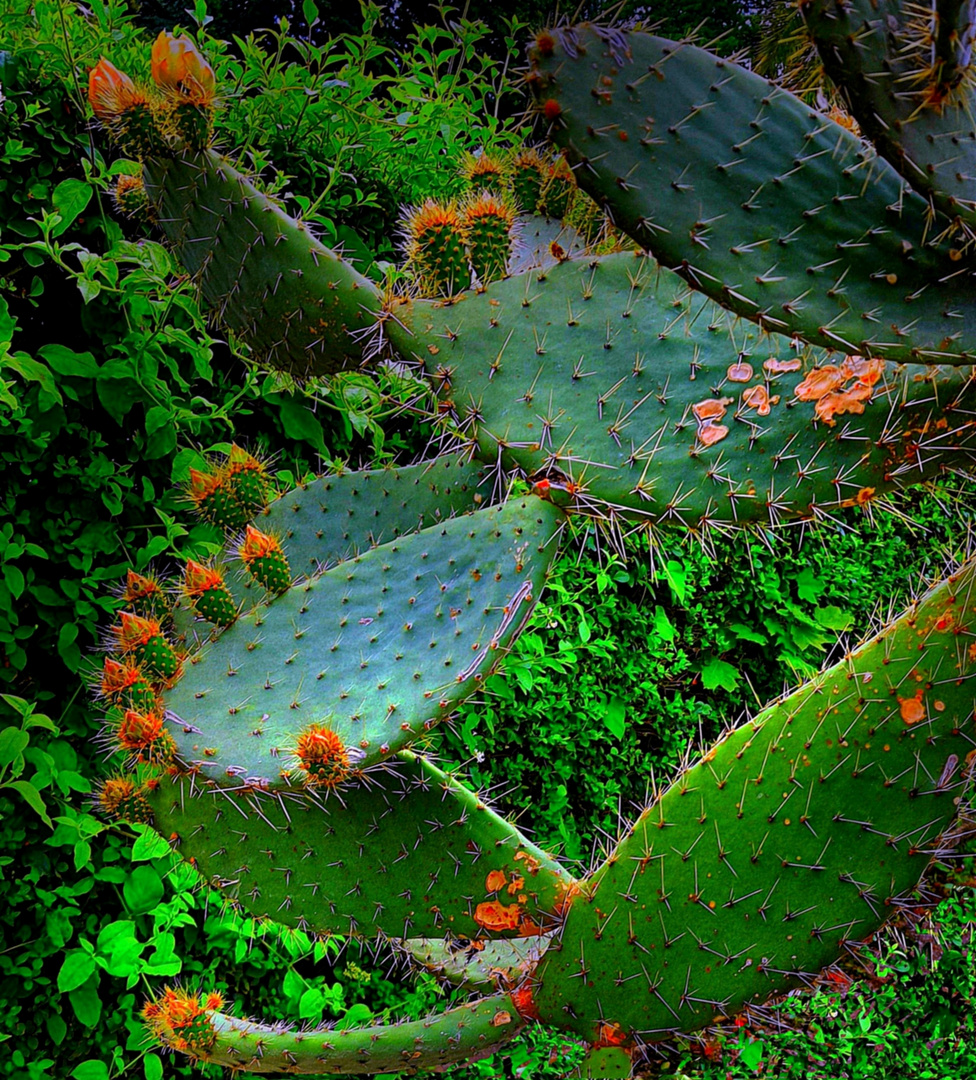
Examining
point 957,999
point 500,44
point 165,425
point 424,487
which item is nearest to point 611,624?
point 424,487

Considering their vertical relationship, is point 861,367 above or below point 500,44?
below

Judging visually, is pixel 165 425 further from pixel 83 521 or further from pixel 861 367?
pixel 861 367

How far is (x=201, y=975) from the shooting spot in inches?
62.9

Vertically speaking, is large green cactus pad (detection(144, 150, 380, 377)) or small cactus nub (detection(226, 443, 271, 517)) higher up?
large green cactus pad (detection(144, 150, 380, 377))

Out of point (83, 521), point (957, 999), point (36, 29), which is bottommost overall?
point (957, 999)

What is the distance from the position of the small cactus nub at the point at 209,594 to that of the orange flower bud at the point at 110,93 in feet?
1.72

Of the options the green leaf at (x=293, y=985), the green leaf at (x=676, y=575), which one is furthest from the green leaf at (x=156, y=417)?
the green leaf at (x=676, y=575)

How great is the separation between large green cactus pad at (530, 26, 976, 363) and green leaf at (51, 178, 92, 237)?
0.92m

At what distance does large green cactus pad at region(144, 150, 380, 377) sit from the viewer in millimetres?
956

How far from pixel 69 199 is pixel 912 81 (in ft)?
3.96

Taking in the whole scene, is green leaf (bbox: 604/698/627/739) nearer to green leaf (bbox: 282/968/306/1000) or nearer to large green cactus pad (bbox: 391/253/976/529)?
green leaf (bbox: 282/968/306/1000)

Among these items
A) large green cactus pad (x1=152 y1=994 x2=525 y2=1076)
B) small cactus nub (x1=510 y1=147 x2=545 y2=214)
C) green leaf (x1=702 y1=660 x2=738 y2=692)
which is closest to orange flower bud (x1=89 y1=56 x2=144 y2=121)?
small cactus nub (x1=510 y1=147 x2=545 y2=214)

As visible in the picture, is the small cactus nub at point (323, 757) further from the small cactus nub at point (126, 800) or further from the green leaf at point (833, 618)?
the green leaf at point (833, 618)

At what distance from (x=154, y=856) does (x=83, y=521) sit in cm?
60
